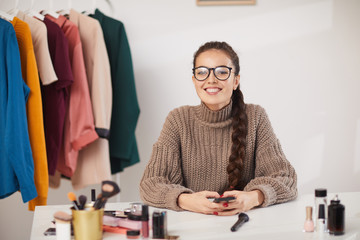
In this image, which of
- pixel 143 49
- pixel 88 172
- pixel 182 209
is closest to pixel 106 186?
pixel 182 209

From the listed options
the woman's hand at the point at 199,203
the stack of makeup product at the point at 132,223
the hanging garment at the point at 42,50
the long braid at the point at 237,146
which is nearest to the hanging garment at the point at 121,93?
the hanging garment at the point at 42,50

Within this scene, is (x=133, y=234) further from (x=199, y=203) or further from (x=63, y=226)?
(x=199, y=203)

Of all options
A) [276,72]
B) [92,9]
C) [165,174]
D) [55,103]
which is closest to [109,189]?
[165,174]

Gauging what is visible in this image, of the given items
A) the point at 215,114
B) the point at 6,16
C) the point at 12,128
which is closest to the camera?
the point at 215,114

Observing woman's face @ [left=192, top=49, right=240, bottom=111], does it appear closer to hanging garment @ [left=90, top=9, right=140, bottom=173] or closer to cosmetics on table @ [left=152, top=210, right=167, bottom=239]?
cosmetics on table @ [left=152, top=210, right=167, bottom=239]

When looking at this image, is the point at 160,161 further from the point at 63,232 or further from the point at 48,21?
the point at 48,21

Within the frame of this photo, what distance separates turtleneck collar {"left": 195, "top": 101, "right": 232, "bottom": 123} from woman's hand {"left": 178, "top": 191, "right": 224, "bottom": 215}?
439mm

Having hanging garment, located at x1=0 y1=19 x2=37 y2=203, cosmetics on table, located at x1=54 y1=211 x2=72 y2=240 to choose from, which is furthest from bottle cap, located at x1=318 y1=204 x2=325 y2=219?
hanging garment, located at x1=0 y1=19 x2=37 y2=203

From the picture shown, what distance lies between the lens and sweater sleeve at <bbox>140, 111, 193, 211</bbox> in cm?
153

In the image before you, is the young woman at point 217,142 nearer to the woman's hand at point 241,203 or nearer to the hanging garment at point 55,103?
the woman's hand at point 241,203

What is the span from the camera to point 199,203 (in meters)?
1.43

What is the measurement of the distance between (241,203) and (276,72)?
1.88 meters

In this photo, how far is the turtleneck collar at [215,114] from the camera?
1.83 m

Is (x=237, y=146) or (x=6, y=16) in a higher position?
(x=6, y=16)
